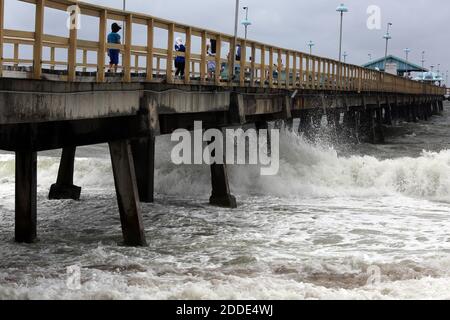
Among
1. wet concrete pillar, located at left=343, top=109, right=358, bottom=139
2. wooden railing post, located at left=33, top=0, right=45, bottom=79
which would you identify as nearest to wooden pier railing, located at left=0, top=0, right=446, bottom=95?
wooden railing post, located at left=33, top=0, right=45, bottom=79

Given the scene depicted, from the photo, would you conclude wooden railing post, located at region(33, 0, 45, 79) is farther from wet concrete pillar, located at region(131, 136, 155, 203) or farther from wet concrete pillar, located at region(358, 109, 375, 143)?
wet concrete pillar, located at region(358, 109, 375, 143)

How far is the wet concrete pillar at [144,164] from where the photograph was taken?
17.2 metres

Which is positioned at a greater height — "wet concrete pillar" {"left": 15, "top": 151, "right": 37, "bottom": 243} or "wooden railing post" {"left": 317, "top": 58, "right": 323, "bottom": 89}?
"wooden railing post" {"left": 317, "top": 58, "right": 323, "bottom": 89}

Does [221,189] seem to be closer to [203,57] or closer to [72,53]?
[203,57]

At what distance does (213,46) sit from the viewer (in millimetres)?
16516

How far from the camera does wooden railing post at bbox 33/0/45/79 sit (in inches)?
351

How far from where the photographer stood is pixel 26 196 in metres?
12.3

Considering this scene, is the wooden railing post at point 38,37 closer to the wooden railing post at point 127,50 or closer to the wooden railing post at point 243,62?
the wooden railing post at point 127,50

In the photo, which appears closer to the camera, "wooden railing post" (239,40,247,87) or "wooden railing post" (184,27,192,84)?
"wooden railing post" (184,27,192,84)

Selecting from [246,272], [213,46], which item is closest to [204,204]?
[213,46]
